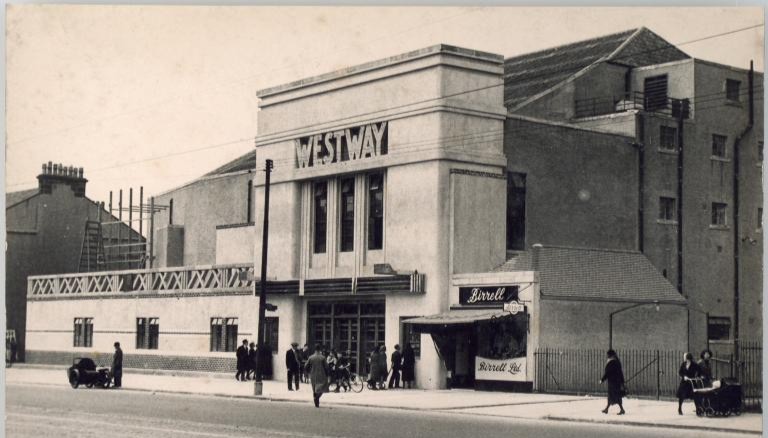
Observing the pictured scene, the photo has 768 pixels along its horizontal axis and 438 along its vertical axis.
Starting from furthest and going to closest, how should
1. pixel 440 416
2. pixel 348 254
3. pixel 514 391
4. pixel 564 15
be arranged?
1. pixel 348 254
2. pixel 514 391
3. pixel 440 416
4. pixel 564 15

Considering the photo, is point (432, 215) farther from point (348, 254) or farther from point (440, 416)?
point (440, 416)

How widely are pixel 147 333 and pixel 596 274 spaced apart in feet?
76.4

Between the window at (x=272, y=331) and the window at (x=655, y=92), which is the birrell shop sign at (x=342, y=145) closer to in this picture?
the window at (x=272, y=331)

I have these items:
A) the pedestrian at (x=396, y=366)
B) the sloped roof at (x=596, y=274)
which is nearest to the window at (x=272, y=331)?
the pedestrian at (x=396, y=366)

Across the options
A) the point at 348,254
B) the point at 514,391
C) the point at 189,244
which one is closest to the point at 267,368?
the point at 348,254

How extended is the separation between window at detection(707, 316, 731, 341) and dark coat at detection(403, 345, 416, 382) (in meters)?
13.5

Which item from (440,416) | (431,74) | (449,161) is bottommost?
(440,416)

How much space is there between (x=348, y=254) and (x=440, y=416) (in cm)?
1579

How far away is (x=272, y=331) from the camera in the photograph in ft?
160

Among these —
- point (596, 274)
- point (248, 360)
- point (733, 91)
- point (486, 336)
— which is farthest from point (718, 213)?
point (248, 360)

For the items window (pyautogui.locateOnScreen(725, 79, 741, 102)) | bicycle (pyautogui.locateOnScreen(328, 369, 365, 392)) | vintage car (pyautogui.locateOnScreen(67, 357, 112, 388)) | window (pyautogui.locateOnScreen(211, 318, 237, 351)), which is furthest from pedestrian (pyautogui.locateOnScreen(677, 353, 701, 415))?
window (pyautogui.locateOnScreen(211, 318, 237, 351))

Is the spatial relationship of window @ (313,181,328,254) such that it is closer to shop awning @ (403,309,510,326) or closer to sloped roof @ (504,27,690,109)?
shop awning @ (403,309,510,326)

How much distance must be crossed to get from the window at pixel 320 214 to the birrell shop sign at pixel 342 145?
97 centimetres

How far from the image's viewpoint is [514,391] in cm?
3884
